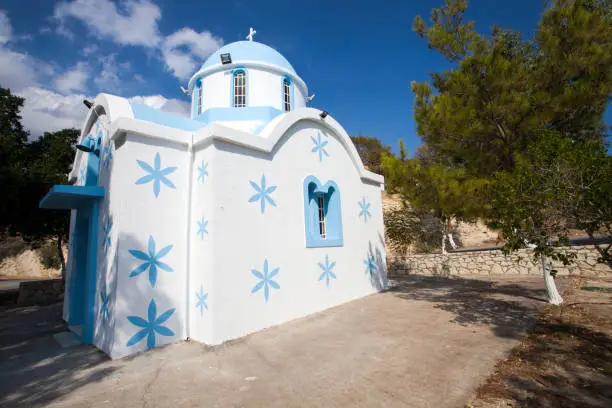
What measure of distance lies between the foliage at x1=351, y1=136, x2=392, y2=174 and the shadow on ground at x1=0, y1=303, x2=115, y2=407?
28.9 meters

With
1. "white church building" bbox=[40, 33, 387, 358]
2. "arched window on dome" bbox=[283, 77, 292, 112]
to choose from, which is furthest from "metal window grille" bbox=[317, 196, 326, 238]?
"arched window on dome" bbox=[283, 77, 292, 112]

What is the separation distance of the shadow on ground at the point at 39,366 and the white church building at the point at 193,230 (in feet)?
1.29

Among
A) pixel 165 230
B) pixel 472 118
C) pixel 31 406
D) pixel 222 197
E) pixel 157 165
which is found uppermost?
pixel 472 118

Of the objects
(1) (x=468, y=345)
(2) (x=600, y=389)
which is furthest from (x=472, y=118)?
(2) (x=600, y=389)

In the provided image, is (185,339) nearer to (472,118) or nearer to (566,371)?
(566,371)

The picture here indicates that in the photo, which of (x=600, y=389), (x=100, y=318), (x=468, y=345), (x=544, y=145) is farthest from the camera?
(x=100, y=318)

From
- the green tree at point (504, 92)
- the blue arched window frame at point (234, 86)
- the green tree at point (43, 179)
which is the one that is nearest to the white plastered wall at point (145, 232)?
the blue arched window frame at point (234, 86)

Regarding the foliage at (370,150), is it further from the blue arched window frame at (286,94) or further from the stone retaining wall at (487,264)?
the blue arched window frame at (286,94)

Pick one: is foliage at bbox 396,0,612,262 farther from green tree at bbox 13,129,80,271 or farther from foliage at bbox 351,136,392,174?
foliage at bbox 351,136,392,174

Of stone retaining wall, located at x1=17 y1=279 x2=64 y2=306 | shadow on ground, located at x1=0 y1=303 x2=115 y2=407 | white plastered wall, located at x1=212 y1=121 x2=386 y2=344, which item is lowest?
shadow on ground, located at x1=0 y1=303 x2=115 y2=407

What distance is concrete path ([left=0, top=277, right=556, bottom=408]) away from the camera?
3234mm

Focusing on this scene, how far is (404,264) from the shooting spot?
48.8 feet

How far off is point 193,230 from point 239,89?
511 centimetres

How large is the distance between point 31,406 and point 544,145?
6.51m
